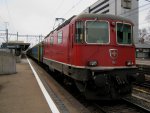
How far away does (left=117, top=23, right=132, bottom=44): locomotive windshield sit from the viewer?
10.9m

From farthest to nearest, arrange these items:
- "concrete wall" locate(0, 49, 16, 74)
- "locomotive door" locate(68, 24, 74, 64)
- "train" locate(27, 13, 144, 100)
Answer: "concrete wall" locate(0, 49, 16, 74) < "locomotive door" locate(68, 24, 74, 64) < "train" locate(27, 13, 144, 100)

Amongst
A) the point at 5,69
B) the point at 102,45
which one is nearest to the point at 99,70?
the point at 102,45

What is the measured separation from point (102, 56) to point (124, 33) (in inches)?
55.3

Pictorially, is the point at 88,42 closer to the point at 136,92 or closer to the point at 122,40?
the point at 122,40

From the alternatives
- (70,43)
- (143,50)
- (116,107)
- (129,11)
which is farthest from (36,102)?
(129,11)

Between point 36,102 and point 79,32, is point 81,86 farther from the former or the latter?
point 79,32

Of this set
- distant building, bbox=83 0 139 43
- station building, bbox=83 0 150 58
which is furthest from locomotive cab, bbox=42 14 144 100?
distant building, bbox=83 0 139 43

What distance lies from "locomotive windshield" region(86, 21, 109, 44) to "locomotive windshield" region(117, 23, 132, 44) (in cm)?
52

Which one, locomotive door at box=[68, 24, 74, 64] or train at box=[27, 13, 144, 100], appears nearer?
train at box=[27, 13, 144, 100]

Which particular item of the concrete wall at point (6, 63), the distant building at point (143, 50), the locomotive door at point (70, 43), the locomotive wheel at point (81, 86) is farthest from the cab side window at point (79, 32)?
the distant building at point (143, 50)

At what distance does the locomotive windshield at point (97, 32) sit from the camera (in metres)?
10.4

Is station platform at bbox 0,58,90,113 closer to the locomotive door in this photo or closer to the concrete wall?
the locomotive door

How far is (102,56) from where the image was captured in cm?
1034

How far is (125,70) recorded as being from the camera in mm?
10594
